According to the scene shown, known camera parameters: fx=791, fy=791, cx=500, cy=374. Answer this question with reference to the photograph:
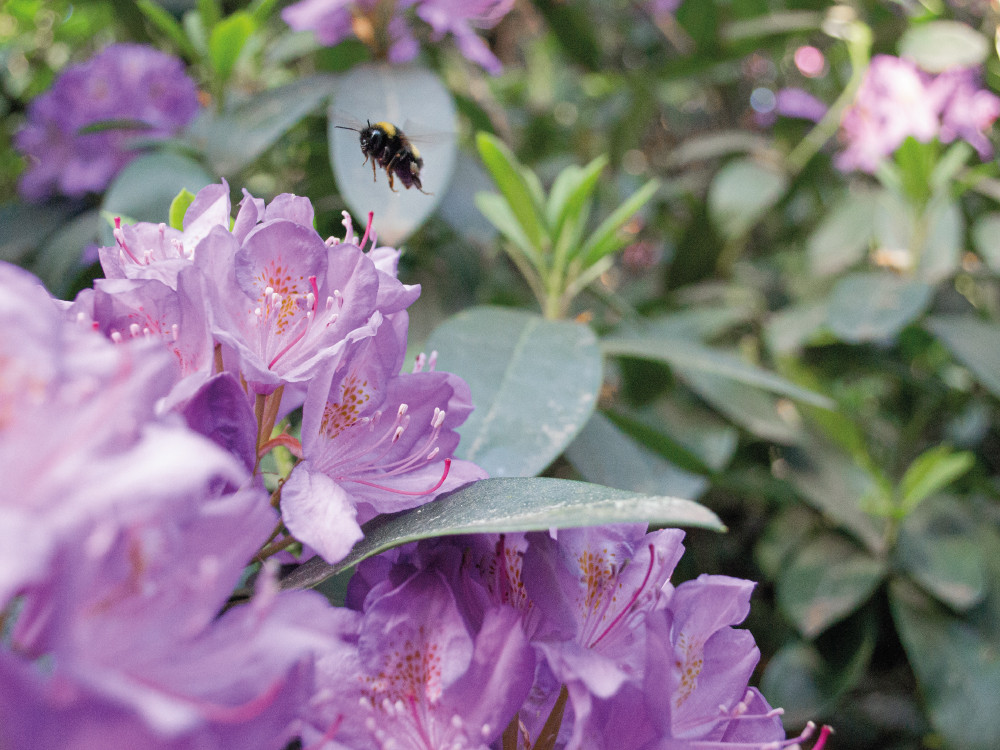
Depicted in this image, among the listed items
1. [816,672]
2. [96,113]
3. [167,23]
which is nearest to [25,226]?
[96,113]

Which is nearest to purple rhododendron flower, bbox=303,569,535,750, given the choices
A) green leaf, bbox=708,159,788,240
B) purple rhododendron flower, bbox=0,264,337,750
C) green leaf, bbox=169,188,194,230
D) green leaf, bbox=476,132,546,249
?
purple rhododendron flower, bbox=0,264,337,750

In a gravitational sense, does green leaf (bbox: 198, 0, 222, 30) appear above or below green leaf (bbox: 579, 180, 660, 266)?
above

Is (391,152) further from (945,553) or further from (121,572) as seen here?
(945,553)

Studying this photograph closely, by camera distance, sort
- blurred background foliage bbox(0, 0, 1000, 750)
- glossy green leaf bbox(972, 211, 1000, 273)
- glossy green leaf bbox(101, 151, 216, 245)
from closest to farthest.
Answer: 1. glossy green leaf bbox(101, 151, 216, 245)
2. blurred background foliage bbox(0, 0, 1000, 750)
3. glossy green leaf bbox(972, 211, 1000, 273)

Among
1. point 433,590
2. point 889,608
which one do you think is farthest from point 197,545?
point 889,608

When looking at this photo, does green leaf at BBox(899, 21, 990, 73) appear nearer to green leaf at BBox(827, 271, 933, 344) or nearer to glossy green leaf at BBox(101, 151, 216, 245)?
green leaf at BBox(827, 271, 933, 344)
